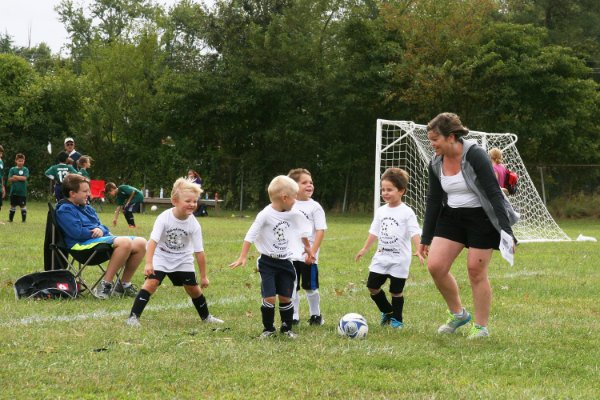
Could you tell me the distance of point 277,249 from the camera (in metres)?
6.66

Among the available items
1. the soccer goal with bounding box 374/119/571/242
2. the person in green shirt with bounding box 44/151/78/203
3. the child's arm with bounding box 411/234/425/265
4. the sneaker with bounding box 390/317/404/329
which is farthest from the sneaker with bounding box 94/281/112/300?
the soccer goal with bounding box 374/119/571/242

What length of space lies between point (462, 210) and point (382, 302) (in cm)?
121

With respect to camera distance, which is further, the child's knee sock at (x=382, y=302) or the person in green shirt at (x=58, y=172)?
the person in green shirt at (x=58, y=172)

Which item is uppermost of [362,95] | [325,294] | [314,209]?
[362,95]

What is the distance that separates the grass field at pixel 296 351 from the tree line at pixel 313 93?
943 inches

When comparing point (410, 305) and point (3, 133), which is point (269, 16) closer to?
point (3, 133)

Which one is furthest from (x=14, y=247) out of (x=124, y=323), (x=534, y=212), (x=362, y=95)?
(x=362, y=95)

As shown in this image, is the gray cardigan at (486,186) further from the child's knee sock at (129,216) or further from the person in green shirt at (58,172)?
the child's knee sock at (129,216)

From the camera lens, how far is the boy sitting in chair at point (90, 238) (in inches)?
343

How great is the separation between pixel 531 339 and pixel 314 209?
7.07 feet

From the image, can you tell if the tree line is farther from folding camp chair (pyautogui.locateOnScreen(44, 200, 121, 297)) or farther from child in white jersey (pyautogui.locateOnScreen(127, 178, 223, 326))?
child in white jersey (pyautogui.locateOnScreen(127, 178, 223, 326))

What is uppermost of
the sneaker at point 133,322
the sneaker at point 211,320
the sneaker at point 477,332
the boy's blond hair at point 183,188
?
the boy's blond hair at point 183,188

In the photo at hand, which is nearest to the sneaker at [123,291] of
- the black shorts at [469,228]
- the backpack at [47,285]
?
the backpack at [47,285]

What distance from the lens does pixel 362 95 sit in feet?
112
